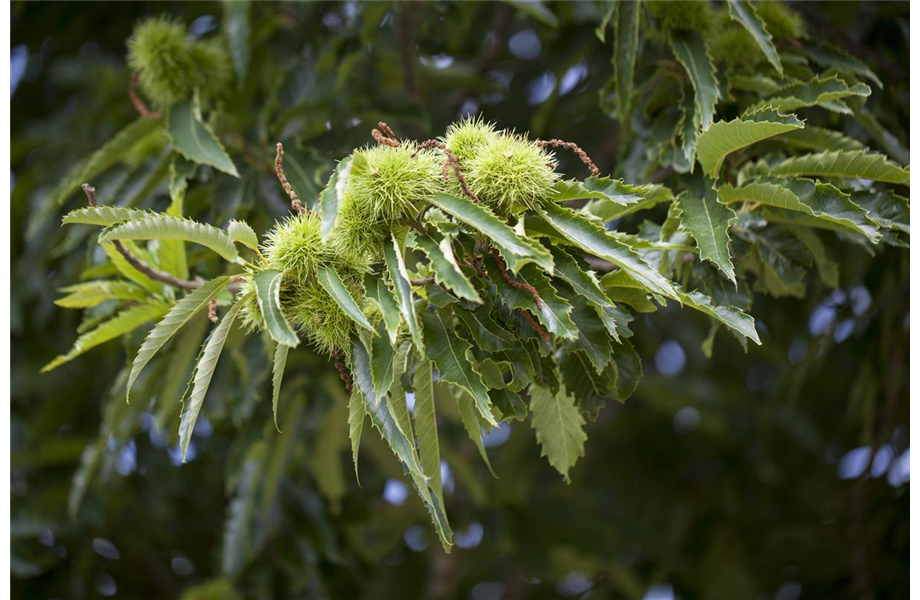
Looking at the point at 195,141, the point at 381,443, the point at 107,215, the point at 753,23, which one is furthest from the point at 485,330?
the point at 381,443

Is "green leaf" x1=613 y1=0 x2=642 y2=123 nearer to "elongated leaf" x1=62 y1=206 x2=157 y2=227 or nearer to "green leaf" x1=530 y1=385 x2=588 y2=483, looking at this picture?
"green leaf" x1=530 y1=385 x2=588 y2=483

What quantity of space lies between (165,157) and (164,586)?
2.02 meters

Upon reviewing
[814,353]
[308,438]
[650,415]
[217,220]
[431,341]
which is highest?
[431,341]

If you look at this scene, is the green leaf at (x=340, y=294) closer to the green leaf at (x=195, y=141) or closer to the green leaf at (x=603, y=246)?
the green leaf at (x=603, y=246)

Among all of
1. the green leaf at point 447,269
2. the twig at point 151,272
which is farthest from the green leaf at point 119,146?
the green leaf at point 447,269

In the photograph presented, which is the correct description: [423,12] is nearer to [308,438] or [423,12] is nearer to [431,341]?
[308,438]

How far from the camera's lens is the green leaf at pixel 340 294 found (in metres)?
1.15

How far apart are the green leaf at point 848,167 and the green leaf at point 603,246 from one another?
18.9 inches

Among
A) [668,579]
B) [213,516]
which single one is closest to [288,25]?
[213,516]

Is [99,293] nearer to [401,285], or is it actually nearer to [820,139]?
[401,285]

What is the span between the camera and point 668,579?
11.3 feet

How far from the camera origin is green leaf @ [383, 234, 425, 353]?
115cm

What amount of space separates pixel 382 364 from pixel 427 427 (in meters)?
0.18

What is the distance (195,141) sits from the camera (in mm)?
1926
